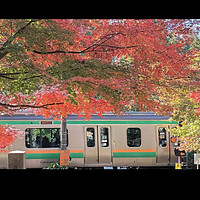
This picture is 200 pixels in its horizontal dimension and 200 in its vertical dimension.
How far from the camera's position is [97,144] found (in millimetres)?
12883

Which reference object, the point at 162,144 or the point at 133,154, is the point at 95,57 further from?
the point at 162,144

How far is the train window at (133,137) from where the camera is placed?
1308 cm

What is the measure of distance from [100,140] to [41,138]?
2.37 m

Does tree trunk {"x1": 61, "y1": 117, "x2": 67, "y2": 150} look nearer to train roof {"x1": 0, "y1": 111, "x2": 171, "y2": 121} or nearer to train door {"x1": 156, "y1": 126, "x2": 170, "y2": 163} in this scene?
train roof {"x1": 0, "y1": 111, "x2": 171, "y2": 121}

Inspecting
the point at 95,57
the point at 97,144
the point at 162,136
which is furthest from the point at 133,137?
the point at 95,57

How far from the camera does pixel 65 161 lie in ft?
39.7

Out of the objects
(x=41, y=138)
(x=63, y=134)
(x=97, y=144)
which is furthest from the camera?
(x=97, y=144)

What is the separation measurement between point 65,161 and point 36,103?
14.3ft

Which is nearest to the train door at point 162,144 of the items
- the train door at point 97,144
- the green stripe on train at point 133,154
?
the green stripe on train at point 133,154

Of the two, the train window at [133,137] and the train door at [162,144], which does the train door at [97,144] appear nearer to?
the train window at [133,137]

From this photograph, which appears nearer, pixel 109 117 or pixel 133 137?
pixel 109 117

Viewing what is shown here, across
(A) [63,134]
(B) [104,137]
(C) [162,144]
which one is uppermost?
(A) [63,134]

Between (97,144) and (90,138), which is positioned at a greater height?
(90,138)

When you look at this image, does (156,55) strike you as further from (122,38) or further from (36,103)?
(36,103)
